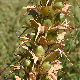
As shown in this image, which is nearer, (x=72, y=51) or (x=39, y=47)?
(x=39, y=47)

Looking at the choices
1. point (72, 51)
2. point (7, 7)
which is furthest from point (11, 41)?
point (72, 51)

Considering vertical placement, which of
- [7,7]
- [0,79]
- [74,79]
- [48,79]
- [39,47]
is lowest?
[74,79]

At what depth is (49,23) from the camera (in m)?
2.28

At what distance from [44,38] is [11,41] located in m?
6.37

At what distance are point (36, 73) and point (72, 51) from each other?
6.13 metres

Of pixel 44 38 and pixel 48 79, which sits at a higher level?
pixel 44 38

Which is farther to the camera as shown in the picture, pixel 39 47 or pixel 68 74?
pixel 68 74

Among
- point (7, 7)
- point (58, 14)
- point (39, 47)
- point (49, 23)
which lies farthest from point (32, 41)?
point (7, 7)

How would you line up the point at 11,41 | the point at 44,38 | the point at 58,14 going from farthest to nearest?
the point at 11,41 → the point at 58,14 → the point at 44,38

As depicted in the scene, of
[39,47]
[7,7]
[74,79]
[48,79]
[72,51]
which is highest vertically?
[7,7]

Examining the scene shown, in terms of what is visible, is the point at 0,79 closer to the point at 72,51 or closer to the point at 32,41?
the point at 72,51

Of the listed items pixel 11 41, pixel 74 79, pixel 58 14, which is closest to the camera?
pixel 58 14

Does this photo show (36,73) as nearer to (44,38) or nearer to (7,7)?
(44,38)

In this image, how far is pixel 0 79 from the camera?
778 centimetres
